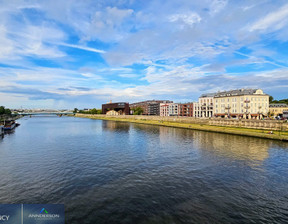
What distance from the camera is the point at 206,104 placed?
148875 millimetres

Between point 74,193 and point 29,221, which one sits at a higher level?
point 29,221

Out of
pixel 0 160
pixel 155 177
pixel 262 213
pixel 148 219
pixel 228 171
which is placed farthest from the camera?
pixel 0 160

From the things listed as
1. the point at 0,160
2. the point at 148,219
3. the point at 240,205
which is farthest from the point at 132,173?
the point at 0,160

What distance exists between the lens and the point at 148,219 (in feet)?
49.5

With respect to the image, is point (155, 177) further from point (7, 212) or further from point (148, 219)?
point (7, 212)

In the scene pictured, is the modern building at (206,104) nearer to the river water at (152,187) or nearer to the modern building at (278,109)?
the modern building at (278,109)

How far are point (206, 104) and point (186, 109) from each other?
26.8 metres

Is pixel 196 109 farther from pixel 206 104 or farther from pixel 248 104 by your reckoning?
pixel 248 104

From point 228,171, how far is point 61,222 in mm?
24754

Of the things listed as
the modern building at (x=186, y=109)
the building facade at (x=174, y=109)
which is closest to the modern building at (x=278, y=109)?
the modern building at (x=186, y=109)

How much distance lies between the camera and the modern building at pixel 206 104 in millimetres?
145613

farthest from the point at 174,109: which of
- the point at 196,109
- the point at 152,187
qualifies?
the point at 152,187

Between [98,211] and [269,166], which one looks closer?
[98,211]

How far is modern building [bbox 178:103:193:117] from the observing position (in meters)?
168
